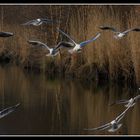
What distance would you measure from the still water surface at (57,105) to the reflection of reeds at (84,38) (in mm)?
147

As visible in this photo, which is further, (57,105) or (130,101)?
(57,105)

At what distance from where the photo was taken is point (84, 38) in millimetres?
5707

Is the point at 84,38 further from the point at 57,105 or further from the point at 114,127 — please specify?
the point at 114,127

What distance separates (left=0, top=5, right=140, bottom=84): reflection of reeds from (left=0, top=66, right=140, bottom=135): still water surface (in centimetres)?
15

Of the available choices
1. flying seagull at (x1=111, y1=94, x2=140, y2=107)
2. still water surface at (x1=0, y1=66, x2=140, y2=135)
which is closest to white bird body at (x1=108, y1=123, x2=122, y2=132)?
still water surface at (x1=0, y1=66, x2=140, y2=135)

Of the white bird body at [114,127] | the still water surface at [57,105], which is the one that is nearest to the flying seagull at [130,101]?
the still water surface at [57,105]

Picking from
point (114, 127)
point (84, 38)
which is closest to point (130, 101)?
point (114, 127)

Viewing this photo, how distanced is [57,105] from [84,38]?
0.74m

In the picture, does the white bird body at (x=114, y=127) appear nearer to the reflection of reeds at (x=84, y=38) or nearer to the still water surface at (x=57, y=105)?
the still water surface at (x=57, y=105)

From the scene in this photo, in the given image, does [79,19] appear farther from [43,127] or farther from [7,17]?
[43,127]

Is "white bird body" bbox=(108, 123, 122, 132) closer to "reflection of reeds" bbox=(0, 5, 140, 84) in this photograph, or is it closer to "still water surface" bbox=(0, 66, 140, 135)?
"still water surface" bbox=(0, 66, 140, 135)

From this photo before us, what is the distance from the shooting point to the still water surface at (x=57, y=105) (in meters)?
5.44

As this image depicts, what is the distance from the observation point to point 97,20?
18.7ft

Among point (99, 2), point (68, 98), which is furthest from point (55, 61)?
point (99, 2)
